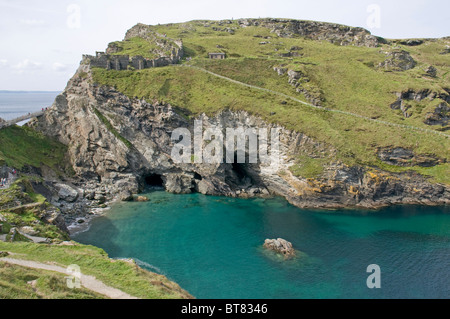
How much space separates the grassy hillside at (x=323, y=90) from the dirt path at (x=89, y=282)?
47.6m

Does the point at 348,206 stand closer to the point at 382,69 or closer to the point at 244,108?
the point at 244,108

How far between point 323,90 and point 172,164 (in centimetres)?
4414

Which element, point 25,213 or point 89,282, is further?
point 25,213

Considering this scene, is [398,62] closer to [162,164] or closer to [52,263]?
[162,164]

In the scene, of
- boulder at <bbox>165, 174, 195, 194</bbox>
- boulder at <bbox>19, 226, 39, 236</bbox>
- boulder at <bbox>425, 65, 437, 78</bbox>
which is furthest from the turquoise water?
boulder at <bbox>425, 65, 437, 78</bbox>

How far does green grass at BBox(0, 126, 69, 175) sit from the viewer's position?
5803 cm

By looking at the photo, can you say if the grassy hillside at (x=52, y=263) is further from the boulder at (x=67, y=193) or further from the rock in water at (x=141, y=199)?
the rock in water at (x=141, y=199)

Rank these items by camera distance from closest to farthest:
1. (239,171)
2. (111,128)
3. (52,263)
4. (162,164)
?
1. (52,263)
2. (162,164)
3. (111,128)
4. (239,171)

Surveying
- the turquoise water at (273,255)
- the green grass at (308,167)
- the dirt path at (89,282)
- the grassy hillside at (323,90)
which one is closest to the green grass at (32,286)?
the dirt path at (89,282)

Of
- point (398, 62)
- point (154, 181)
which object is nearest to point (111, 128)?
point (154, 181)

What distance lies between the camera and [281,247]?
4053 centimetres

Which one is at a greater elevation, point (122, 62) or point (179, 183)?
point (122, 62)
